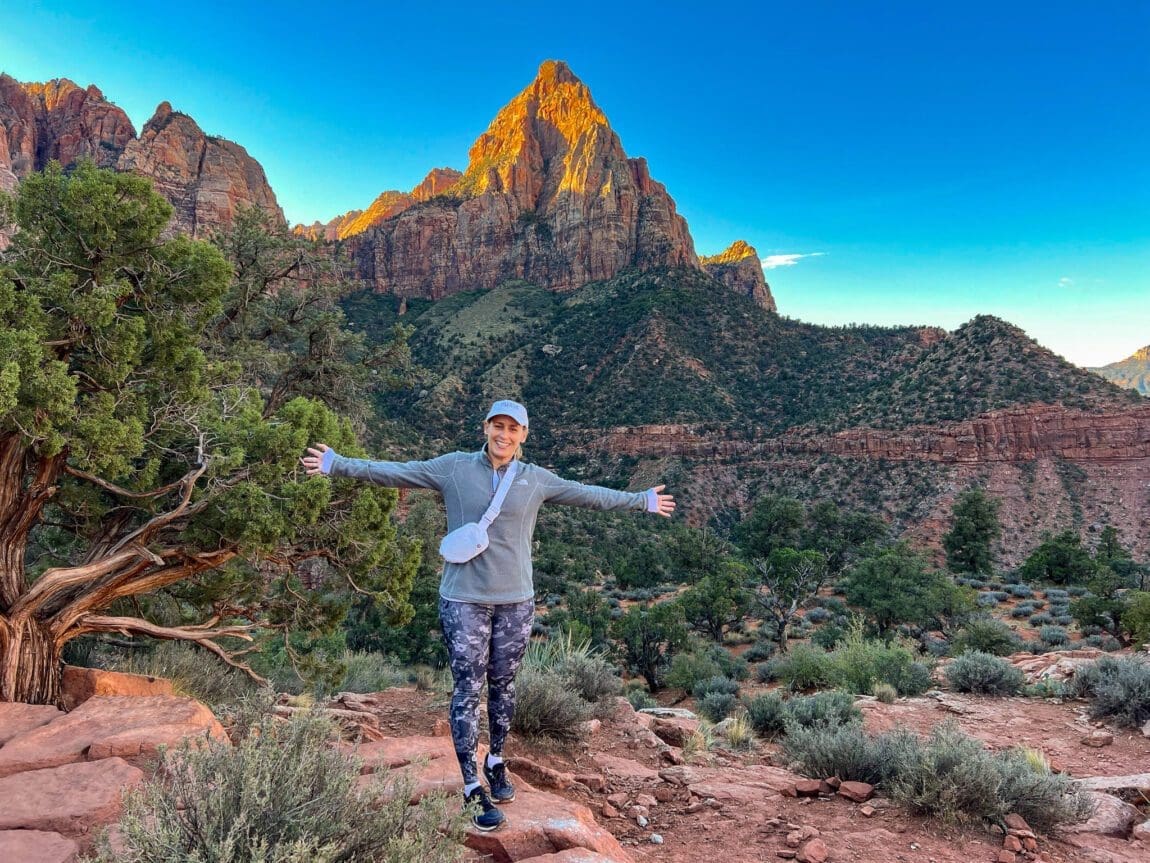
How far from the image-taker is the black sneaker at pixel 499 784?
3115 millimetres

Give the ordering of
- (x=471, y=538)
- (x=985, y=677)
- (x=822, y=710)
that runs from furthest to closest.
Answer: (x=985, y=677) → (x=822, y=710) → (x=471, y=538)

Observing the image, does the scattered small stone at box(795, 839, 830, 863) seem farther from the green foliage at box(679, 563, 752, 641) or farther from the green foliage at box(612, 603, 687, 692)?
the green foliage at box(679, 563, 752, 641)

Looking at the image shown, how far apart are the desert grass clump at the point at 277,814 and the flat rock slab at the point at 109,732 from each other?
41.9 inches

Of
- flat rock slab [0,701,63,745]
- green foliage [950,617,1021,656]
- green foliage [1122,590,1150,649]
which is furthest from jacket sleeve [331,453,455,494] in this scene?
green foliage [1122,590,1150,649]

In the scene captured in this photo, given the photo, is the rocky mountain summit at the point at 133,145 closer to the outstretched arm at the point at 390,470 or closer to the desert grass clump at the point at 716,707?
the desert grass clump at the point at 716,707

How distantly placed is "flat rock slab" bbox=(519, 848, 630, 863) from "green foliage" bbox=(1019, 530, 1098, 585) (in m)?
31.9

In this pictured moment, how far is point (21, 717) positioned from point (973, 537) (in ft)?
124

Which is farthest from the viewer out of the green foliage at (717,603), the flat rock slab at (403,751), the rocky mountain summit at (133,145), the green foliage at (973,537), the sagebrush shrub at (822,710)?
the rocky mountain summit at (133,145)

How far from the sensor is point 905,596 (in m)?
19.1

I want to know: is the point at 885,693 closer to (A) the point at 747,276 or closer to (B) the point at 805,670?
(B) the point at 805,670

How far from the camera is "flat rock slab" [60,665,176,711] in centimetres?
525

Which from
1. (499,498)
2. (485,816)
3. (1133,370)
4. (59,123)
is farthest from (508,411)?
(1133,370)

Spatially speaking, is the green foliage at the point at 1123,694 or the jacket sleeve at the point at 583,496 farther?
the green foliage at the point at 1123,694

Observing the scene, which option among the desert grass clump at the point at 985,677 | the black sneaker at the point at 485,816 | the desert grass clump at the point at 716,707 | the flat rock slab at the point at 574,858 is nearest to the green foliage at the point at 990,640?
the desert grass clump at the point at 985,677
